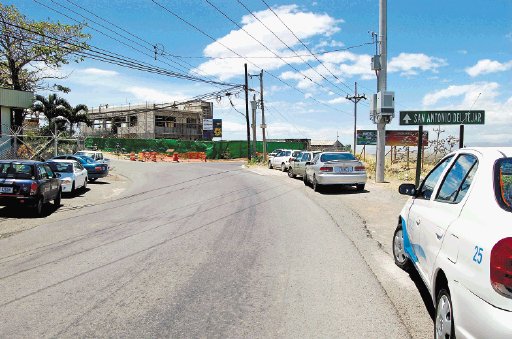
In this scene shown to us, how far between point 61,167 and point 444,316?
57.9 ft

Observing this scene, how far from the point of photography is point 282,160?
3375 centimetres

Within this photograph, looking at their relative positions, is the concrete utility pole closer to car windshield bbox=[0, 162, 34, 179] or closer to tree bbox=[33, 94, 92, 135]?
car windshield bbox=[0, 162, 34, 179]

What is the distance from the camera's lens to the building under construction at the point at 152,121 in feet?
253

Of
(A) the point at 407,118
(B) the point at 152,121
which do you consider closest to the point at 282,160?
(A) the point at 407,118

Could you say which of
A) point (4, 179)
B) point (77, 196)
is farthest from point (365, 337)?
point (77, 196)

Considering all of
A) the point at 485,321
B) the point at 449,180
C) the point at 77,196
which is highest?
the point at 449,180

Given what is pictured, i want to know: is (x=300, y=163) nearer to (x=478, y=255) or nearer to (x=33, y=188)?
A: (x=33, y=188)

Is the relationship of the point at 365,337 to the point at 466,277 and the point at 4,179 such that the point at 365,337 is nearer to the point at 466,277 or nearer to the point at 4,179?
the point at 466,277

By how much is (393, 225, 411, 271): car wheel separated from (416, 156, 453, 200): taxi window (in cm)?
103

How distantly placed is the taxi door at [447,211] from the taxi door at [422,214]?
21 mm

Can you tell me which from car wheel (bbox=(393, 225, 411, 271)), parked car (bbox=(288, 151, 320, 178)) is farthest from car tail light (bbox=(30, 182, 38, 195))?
parked car (bbox=(288, 151, 320, 178))

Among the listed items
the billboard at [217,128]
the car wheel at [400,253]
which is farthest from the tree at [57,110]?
the billboard at [217,128]

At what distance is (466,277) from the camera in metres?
3.17

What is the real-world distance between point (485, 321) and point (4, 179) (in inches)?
484
